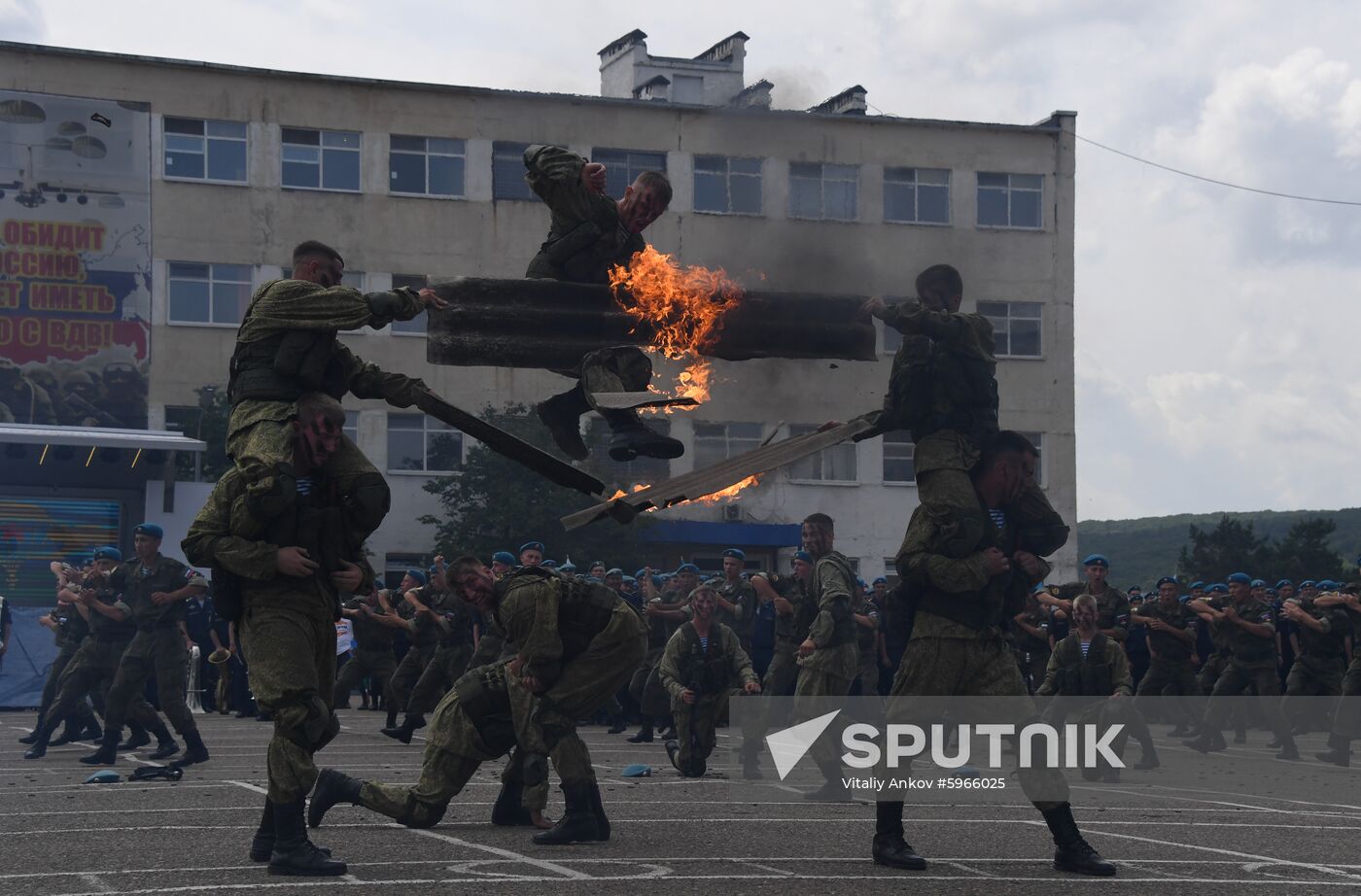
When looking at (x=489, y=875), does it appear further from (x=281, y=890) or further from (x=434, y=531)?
(x=434, y=531)

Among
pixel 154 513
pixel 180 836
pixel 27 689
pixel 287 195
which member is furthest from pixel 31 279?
pixel 180 836

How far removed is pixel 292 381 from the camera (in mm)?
8445

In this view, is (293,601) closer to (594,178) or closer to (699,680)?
(594,178)

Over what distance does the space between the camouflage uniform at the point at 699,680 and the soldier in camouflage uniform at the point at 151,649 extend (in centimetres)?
431

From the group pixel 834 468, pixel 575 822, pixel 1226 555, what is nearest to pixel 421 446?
pixel 834 468

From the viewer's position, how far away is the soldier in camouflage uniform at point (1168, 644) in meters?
20.2

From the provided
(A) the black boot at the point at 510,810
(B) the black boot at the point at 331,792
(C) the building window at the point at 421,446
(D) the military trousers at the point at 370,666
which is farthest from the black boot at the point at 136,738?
(C) the building window at the point at 421,446

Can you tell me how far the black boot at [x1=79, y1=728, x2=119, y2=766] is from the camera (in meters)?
15.5

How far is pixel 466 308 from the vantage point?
8578 mm

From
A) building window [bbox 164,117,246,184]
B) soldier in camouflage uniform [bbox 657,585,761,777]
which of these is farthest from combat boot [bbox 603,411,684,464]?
building window [bbox 164,117,246,184]

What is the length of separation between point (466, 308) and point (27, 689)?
60.0 feet

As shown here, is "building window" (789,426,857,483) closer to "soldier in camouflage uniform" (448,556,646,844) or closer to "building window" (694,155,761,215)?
"building window" (694,155,761,215)

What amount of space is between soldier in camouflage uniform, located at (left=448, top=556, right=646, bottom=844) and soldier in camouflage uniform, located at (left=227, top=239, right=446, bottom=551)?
159 centimetres

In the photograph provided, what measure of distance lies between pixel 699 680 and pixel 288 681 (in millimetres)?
7581
